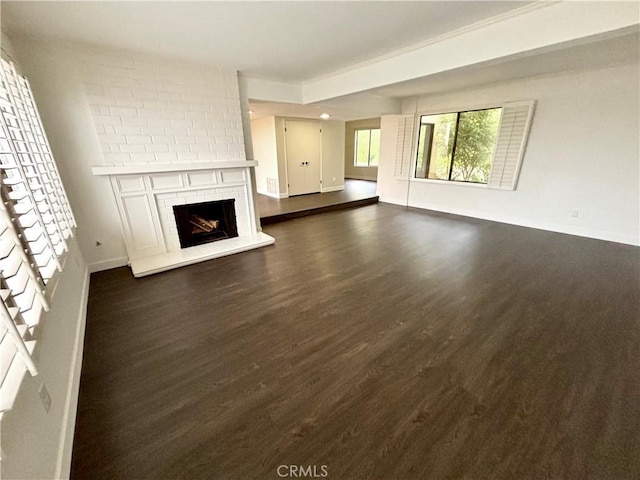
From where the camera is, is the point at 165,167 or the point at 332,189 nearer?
the point at 165,167

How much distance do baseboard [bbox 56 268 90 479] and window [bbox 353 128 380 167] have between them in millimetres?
9777

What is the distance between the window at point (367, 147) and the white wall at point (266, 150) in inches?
177

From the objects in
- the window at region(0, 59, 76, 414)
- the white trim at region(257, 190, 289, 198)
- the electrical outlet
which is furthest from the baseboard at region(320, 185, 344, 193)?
the electrical outlet

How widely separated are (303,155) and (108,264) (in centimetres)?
548

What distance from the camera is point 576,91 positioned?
13.4 ft

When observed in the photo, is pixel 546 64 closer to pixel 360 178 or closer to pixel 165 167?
pixel 165 167

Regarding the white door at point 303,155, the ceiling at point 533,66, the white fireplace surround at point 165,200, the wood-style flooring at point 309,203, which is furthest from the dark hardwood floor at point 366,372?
the white door at point 303,155

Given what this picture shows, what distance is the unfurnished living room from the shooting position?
1.37 metres

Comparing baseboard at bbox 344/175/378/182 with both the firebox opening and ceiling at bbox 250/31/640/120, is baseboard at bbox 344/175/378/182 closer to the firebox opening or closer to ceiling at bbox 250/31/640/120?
ceiling at bbox 250/31/640/120

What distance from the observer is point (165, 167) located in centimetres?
345

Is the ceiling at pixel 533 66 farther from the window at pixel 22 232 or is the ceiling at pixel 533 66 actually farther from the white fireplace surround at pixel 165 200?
the window at pixel 22 232

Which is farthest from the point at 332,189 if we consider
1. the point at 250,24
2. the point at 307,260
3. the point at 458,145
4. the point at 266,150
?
the point at 250,24

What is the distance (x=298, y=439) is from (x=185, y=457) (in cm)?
56

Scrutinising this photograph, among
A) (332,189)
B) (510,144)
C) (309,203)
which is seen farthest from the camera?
(332,189)
